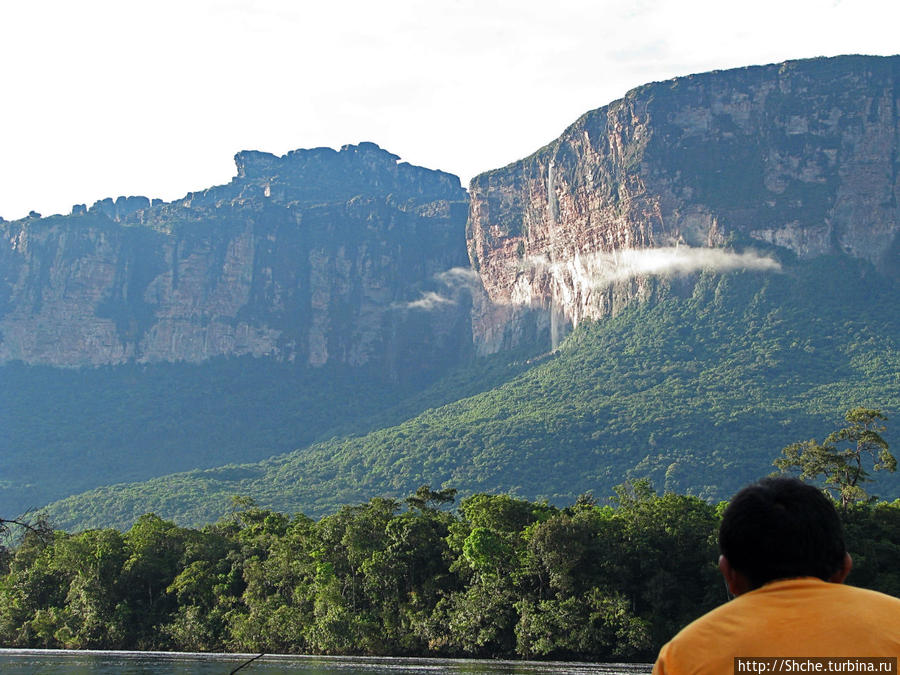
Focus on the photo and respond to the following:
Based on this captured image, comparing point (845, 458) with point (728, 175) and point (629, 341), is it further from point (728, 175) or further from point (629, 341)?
point (728, 175)

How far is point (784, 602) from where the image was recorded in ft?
12.5

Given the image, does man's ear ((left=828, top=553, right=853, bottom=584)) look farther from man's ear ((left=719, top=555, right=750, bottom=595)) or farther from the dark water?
the dark water

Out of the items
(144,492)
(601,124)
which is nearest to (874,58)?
(601,124)

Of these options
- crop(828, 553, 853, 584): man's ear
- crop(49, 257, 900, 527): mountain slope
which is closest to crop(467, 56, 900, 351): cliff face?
crop(49, 257, 900, 527): mountain slope

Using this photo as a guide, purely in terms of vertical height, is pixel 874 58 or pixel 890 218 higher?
pixel 874 58

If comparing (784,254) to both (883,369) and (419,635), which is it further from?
(419,635)

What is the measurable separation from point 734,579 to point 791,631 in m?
0.41

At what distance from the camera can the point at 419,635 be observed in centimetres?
5241

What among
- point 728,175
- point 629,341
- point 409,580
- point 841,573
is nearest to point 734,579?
point 841,573

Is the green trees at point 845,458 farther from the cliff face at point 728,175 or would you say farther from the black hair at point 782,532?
the cliff face at point 728,175

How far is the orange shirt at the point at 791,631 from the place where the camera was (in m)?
3.67

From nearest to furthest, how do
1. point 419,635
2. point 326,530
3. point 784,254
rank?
point 419,635 → point 326,530 → point 784,254

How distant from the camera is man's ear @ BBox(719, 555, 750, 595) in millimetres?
4078

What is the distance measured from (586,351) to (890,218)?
43331mm
